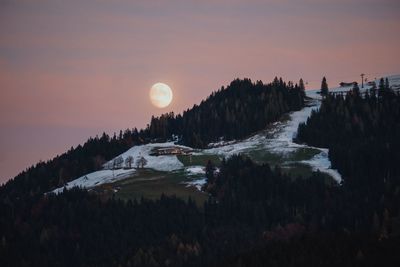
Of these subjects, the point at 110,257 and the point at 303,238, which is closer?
the point at 303,238

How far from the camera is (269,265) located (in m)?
148

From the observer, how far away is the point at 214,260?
17788 cm

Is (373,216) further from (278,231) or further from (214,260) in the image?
(214,260)

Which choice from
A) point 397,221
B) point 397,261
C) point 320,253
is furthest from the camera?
point 397,221

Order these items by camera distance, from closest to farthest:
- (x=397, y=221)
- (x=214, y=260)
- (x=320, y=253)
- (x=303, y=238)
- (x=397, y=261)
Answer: (x=397, y=261) < (x=320, y=253) < (x=303, y=238) < (x=214, y=260) < (x=397, y=221)

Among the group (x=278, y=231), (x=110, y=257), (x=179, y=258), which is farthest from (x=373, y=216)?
(x=110, y=257)

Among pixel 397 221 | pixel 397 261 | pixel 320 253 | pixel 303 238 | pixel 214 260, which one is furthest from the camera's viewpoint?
pixel 397 221

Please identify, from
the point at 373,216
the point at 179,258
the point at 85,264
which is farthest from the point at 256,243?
the point at 85,264

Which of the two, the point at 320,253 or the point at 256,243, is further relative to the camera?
the point at 256,243

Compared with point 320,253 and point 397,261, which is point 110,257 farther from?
point 397,261

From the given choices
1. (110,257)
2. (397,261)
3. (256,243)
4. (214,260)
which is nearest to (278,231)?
(256,243)

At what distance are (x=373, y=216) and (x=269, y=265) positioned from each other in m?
54.9

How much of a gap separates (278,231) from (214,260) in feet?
85.0

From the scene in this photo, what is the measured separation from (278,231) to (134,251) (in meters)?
35.6
